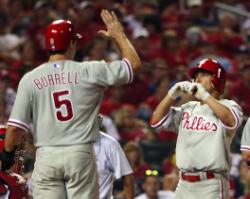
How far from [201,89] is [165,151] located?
4875 mm

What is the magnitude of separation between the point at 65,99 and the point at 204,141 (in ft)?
4.81

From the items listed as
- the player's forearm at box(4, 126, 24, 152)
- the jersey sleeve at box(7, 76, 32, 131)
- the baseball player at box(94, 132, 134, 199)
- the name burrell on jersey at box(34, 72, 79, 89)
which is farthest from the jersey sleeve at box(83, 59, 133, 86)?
the baseball player at box(94, 132, 134, 199)

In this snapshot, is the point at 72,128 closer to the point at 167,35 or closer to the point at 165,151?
the point at 165,151

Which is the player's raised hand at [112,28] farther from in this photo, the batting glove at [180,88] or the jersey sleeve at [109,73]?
the batting glove at [180,88]

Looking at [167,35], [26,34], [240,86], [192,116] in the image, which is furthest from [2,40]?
[192,116]

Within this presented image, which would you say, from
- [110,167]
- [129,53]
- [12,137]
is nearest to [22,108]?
[12,137]

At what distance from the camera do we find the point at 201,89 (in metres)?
7.43

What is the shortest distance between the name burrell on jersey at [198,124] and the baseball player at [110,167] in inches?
37.8

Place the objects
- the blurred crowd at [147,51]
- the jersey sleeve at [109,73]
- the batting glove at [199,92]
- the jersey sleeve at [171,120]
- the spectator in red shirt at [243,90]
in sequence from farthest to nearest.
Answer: the spectator in red shirt at [243,90], the blurred crowd at [147,51], the jersey sleeve at [171,120], the batting glove at [199,92], the jersey sleeve at [109,73]

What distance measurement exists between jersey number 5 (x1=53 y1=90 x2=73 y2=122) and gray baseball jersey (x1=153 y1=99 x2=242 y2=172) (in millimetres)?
1334

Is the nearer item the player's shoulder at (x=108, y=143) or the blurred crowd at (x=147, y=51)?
the player's shoulder at (x=108, y=143)

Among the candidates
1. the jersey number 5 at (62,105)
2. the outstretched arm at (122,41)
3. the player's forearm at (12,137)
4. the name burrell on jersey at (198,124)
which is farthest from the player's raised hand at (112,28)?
the name burrell on jersey at (198,124)

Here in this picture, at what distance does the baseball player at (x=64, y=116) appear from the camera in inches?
263

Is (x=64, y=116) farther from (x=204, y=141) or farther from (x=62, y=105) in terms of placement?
(x=204, y=141)
